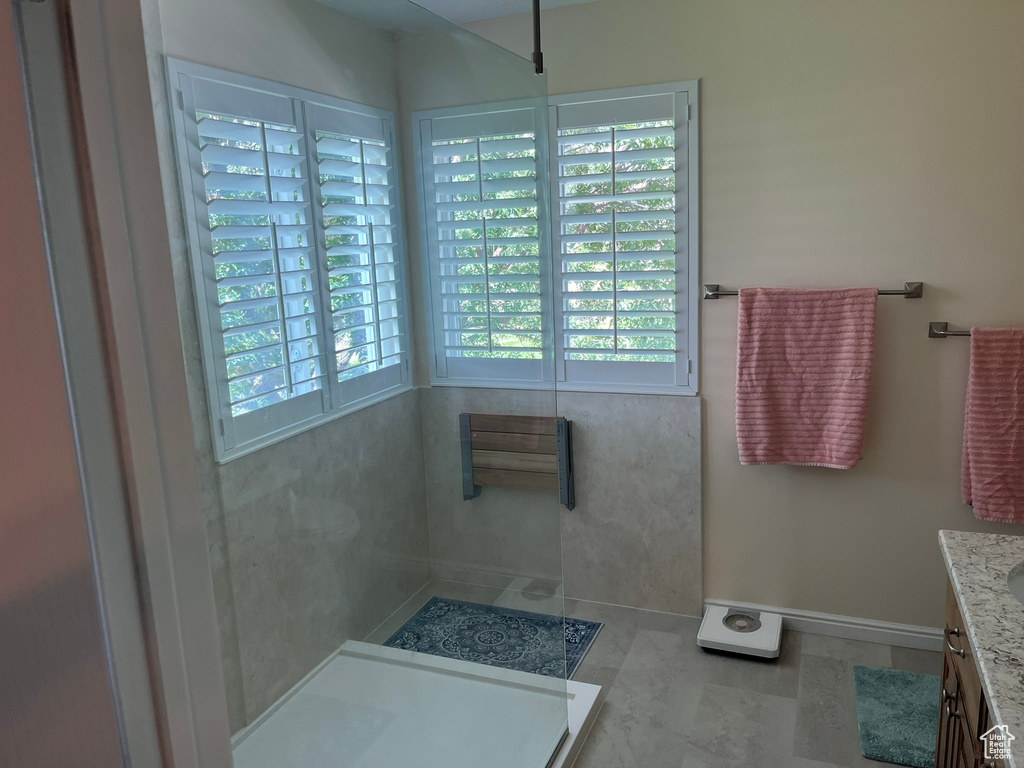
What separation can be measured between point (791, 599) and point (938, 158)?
1.63 meters

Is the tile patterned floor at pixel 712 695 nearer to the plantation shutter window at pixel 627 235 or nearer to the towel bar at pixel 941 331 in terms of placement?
the plantation shutter window at pixel 627 235

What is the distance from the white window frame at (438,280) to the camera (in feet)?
4.97

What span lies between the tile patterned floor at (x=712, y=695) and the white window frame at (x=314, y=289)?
2.00ft

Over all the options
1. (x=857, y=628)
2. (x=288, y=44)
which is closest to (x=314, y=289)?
(x=288, y=44)

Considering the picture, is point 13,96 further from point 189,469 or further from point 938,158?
point 938,158

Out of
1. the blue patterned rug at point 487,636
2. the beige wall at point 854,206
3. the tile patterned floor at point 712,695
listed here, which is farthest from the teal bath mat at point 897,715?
the blue patterned rug at point 487,636

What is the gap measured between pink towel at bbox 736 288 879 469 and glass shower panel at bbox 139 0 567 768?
0.90 m

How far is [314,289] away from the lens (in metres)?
1.17

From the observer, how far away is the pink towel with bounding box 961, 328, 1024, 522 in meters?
2.30

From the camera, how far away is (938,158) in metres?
2.35

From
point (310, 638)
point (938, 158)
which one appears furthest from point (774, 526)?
point (310, 638)

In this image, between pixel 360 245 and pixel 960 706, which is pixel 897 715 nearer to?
pixel 960 706

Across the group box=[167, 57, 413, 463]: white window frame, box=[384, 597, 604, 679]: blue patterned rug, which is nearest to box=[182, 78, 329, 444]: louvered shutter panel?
box=[167, 57, 413, 463]: white window frame

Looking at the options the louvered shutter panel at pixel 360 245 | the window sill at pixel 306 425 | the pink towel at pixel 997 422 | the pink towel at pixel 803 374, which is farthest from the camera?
the pink towel at pixel 803 374
